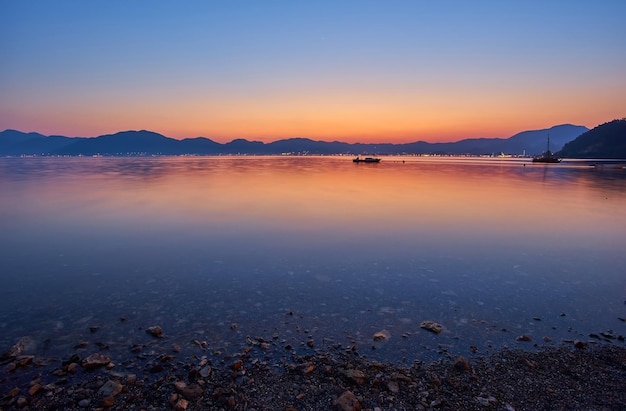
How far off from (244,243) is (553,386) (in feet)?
42.1

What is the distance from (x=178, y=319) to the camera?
28.8ft

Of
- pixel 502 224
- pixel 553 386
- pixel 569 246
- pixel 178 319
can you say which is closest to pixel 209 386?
pixel 178 319

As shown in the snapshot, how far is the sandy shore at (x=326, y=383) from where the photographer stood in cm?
580

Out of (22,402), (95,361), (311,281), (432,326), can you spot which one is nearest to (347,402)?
(432,326)

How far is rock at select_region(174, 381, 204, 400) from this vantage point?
234 inches

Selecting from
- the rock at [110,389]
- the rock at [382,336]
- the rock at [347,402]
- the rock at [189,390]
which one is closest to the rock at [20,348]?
the rock at [110,389]

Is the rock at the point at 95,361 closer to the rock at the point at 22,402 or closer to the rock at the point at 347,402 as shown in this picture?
the rock at the point at 22,402

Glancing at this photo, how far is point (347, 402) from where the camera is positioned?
5703 millimetres

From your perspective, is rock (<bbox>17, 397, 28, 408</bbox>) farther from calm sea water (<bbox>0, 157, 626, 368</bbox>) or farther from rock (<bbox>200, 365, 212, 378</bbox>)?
rock (<bbox>200, 365, 212, 378</bbox>)

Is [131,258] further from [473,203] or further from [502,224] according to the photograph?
[473,203]

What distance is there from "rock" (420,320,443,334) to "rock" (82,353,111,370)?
7.14 meters

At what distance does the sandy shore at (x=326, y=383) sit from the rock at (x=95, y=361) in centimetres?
2

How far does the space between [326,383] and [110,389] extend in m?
3.84

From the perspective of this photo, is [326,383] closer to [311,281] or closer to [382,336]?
[382,336]
